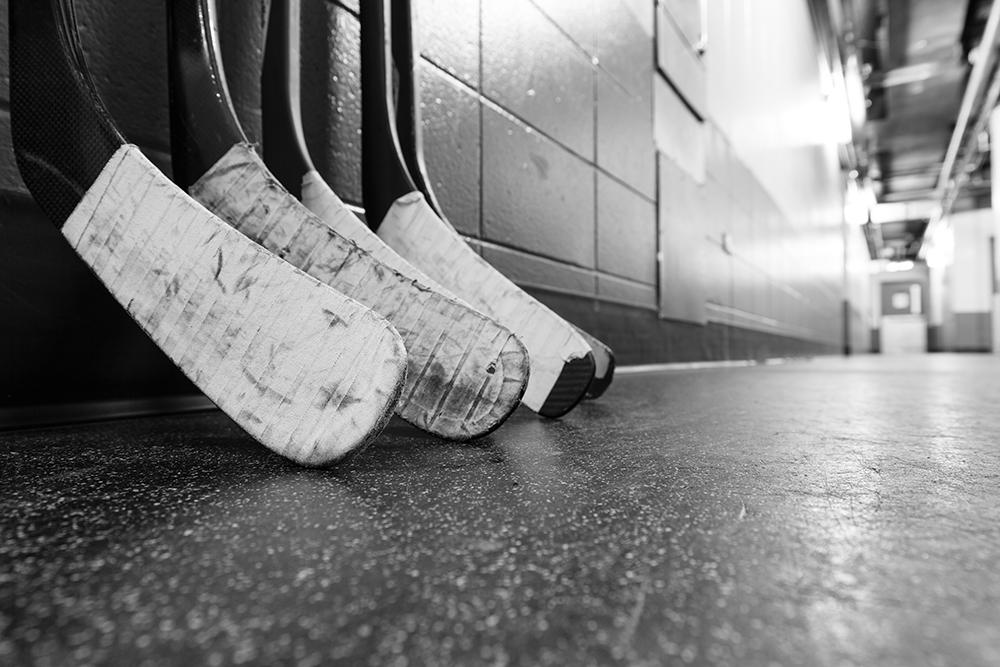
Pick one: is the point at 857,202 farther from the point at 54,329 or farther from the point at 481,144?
→ the point at 54,329

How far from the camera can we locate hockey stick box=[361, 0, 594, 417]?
0.81 meters

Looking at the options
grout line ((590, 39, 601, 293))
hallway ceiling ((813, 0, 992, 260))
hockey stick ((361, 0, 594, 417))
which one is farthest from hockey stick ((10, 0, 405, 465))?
hallway ceiling ((813, 0, 992, 260))

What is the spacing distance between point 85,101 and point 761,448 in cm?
74

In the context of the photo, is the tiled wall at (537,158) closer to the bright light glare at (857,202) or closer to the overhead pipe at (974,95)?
the overhead pipe at (974,95)

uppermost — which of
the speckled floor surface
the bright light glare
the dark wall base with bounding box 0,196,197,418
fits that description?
the bright light glare

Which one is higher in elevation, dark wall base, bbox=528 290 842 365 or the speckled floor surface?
dark wall base, bbox=528 290 842 365

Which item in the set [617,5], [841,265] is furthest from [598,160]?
[841,265]

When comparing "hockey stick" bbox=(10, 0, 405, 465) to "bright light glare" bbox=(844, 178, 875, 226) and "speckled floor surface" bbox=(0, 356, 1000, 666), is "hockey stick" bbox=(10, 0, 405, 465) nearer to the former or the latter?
"speckled floor surface" bbox=(0, 356, 1000, 666)

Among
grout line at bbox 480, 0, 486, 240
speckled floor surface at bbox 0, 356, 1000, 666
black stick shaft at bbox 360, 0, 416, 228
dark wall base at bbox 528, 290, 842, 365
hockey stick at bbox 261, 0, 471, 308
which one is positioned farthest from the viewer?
dark wall base at bbox 528, 290, 842, 365

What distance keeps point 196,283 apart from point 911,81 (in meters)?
11.0

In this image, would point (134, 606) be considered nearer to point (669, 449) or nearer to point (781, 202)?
point (669, 449)

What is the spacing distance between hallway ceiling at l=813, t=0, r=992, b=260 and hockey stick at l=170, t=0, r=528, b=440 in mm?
7534

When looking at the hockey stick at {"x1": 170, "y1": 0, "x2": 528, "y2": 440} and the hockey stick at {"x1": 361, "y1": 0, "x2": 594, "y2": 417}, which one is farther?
the hockey stick at {"x1": 361, "y1": 0, "x2": 594, "y2": 417}

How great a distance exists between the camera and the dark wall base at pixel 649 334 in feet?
6.59
